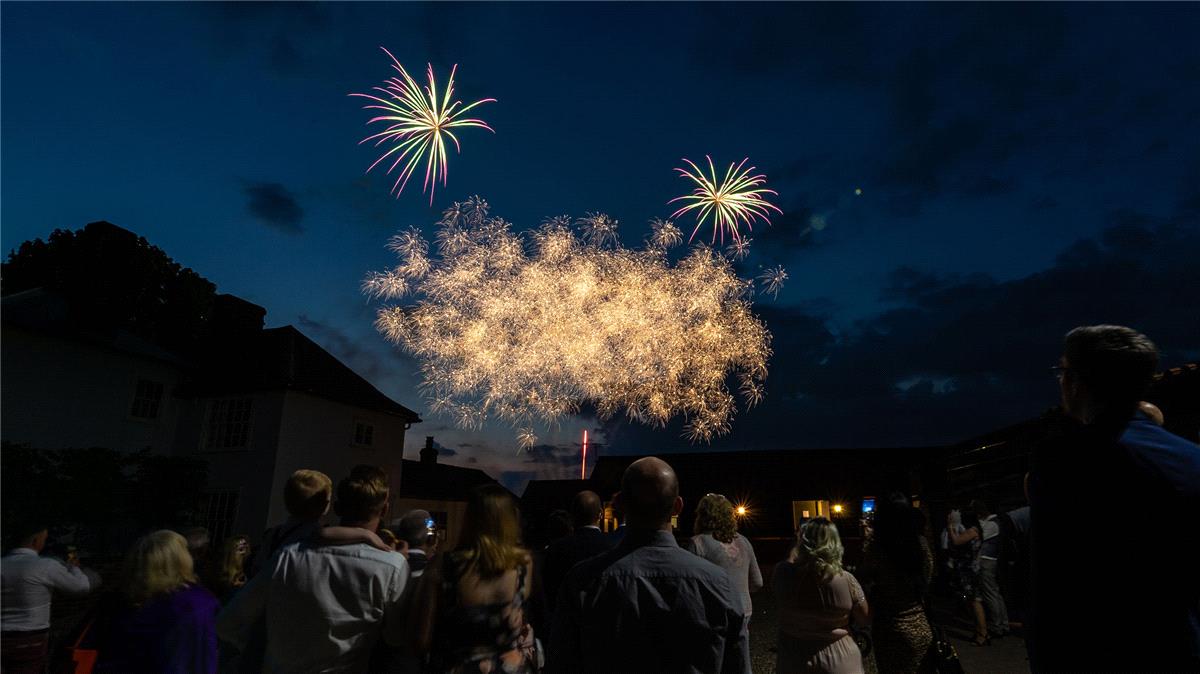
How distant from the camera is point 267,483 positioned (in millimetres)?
19344

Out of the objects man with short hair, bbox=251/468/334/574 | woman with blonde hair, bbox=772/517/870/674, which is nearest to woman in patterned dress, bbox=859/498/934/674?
woman with blonde hair, bbox=772/517/870/674

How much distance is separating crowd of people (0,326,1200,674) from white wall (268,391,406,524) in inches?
594

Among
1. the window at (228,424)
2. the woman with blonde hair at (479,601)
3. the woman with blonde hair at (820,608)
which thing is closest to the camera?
the woman with blonde hair at (479,601)

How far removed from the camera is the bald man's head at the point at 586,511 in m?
5.13

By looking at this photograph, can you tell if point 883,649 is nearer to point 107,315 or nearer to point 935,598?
point 935,598

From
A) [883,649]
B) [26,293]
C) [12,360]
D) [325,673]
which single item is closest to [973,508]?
[883,649]

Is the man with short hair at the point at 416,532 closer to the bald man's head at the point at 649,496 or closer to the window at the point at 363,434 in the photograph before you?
the bald man's head at the point at 649,496

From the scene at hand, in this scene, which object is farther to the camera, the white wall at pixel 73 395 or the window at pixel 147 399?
the window at pixel 147 399

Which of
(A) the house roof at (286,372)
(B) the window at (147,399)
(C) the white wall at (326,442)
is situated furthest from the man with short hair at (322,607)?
(B) the window at (147,399)

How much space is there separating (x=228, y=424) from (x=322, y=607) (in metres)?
21.0

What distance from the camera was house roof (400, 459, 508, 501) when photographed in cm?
3419

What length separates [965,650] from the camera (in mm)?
9508

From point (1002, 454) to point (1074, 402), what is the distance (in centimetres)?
1758

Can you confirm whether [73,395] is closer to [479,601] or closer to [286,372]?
[286,372]
